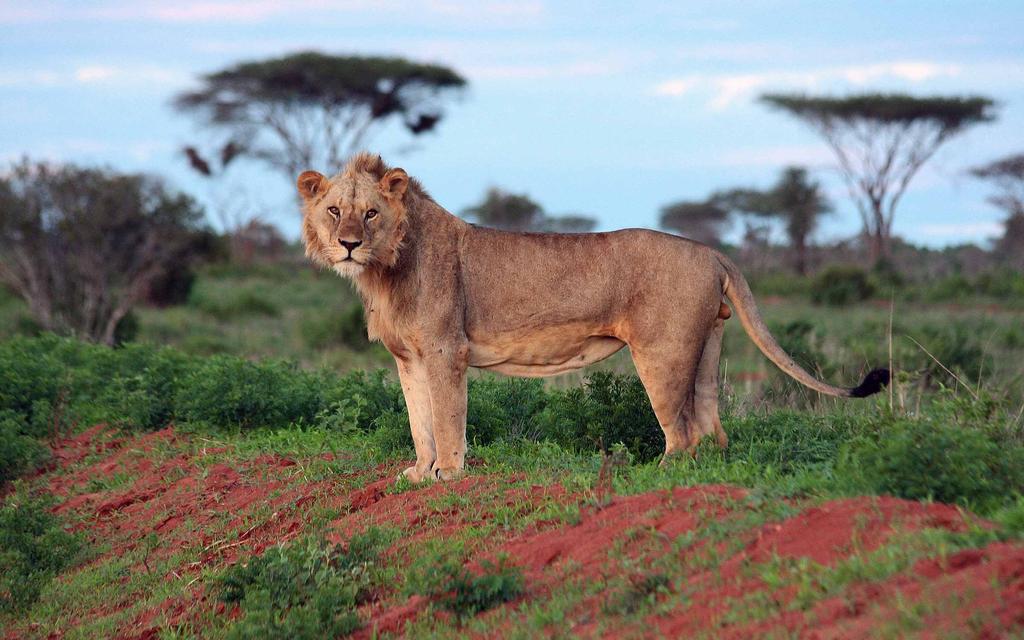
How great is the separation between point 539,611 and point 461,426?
2.39 m

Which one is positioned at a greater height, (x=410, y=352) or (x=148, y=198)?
(x=410, y=352)

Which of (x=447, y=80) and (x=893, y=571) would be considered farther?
(x=447, y=80)

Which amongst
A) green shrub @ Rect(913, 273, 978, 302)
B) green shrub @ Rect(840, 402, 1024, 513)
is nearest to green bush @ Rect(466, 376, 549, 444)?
green shrub @ Rect(840, 402, 1024, 513)

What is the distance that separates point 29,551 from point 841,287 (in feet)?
91.7

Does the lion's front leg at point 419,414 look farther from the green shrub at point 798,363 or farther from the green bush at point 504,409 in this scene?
the green shrub at point 798,363

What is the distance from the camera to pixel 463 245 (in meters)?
7.29

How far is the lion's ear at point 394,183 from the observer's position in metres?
7.04

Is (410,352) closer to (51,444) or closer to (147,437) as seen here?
(147,437)

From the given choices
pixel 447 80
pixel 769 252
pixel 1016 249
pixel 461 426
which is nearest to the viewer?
pixel 461 426

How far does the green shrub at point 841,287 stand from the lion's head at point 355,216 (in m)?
26.8

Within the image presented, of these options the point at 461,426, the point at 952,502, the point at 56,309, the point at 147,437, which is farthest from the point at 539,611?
the point at 56,309

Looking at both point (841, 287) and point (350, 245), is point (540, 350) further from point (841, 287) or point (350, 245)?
point (841, 287)

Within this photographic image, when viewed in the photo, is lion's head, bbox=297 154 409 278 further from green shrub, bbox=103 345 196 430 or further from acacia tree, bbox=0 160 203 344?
acacia tree, bbox=0 160 203 344

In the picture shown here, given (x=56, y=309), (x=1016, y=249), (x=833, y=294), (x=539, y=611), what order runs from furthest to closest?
(x=1016, y=249) < (x=833, y=294) < (x=56, y=309) < (x=539, y=611)
